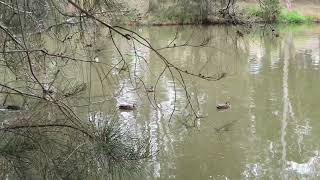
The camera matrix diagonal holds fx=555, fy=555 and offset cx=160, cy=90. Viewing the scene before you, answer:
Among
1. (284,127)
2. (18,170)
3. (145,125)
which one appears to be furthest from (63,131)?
(284,127)

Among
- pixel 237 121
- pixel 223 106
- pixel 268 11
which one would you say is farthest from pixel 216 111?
pixel 268 11

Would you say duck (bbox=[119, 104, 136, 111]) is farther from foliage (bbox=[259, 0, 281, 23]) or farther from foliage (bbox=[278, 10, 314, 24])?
foliage (bbox=[278, 10, 314, 24])

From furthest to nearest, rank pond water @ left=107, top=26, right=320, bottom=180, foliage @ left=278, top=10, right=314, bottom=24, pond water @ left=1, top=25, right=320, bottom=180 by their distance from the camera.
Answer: foliage @ left=278, top=10, right=314, bottom=24 < pond water @ left=107, top=26, right=320, bottom=180 < pond water @ left=1, top=25, right=320, bottom=180

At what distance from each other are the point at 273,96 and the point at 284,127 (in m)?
1.41

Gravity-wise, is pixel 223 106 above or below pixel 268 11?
below

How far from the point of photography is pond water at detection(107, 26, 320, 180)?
3943 mm

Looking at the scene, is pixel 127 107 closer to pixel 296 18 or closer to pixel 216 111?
pixel 216 111

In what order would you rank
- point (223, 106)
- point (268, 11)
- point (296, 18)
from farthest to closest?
1. point (296, 18)
2. point (223, 106)
3. point (268, 11)

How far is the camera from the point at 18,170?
201cm

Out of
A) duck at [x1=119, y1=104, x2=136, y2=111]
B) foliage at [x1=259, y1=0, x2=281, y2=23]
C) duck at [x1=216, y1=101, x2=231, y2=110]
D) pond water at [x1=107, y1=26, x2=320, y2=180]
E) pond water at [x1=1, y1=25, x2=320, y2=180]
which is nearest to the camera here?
foliage at [x1=259, y1=0, x2=281, y2=23]

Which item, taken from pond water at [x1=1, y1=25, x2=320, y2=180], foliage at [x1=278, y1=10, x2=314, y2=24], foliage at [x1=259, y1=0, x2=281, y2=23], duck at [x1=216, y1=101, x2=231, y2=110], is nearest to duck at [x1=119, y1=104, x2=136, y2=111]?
pond water at [x1=1, y1=25, x2=320, y2=180]

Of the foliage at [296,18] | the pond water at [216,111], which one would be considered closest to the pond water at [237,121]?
the pond water at [216,111]

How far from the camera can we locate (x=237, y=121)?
5.35 metres

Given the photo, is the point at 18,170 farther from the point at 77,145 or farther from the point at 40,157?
the point at 77,145
